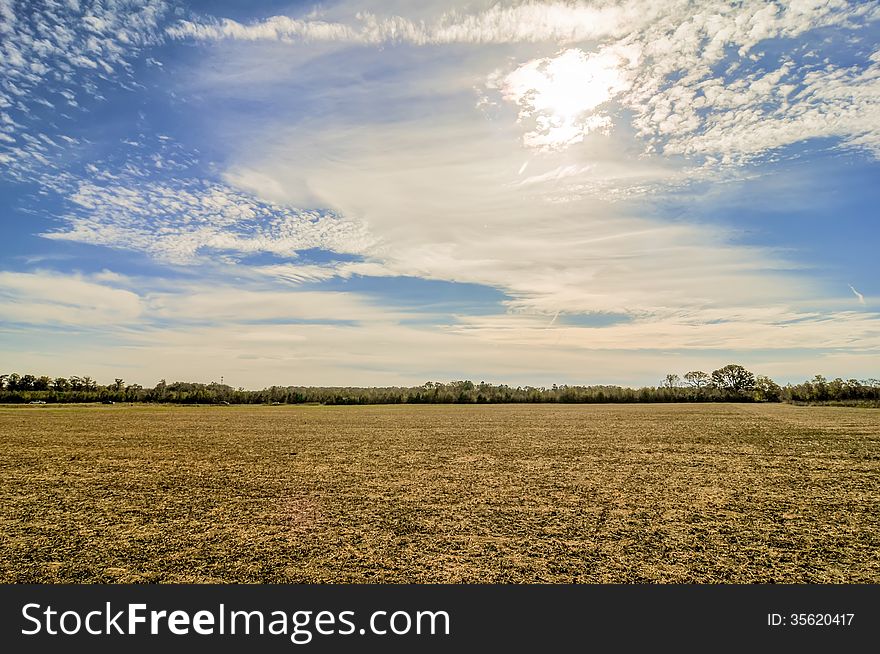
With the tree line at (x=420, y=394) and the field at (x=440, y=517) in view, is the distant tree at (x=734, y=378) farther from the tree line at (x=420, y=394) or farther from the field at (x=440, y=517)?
the field at (x=440, y=517)

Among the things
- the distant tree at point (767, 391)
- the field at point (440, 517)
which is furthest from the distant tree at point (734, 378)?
the field at point (440, 517)

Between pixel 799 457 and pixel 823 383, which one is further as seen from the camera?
pixel 823 383

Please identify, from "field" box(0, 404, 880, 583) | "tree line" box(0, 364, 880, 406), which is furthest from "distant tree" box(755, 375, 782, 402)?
"field" box(0, 404, 880, 583)

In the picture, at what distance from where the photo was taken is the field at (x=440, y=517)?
6.66 metres

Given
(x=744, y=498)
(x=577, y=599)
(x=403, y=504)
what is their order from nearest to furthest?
(x=577, y=599)
(x=403, y=504)
(x=744, y=498)

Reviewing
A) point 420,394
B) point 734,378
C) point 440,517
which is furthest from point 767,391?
point 440,517

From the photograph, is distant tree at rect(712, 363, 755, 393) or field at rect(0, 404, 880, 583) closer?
field at rect(0, 404, 880, 583)

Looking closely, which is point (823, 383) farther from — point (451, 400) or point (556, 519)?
point (556, 519)

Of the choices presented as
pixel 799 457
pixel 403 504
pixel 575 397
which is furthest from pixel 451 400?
pixel 403 504

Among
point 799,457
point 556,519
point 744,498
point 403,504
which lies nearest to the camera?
point 556,519

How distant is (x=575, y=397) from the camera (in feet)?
347

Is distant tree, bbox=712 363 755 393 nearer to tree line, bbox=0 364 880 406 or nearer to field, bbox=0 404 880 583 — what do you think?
tree line, bbox=0 364 880 406

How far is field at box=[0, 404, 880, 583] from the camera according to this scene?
666cm

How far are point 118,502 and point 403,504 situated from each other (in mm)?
5621
